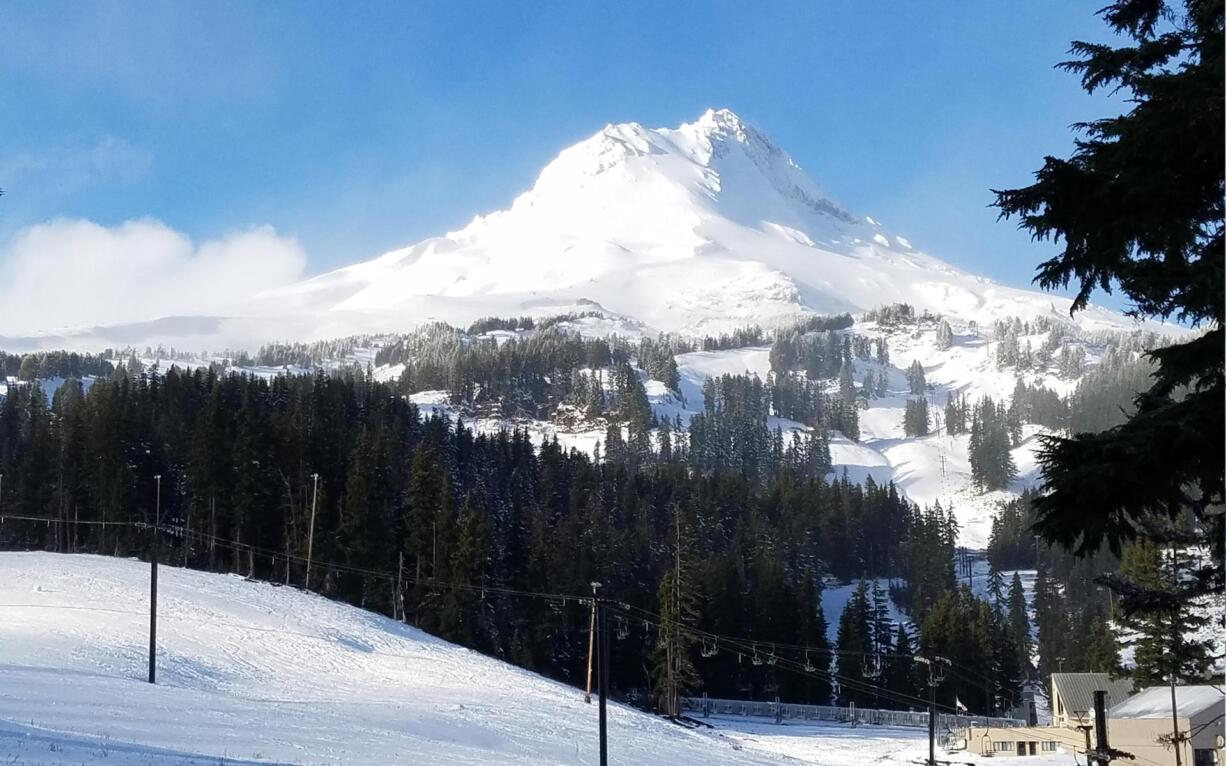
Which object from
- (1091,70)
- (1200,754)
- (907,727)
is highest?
(1091,70)

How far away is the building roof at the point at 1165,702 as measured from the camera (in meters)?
44.2

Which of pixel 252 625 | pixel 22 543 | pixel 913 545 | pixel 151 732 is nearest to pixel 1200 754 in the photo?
pixel 151 732

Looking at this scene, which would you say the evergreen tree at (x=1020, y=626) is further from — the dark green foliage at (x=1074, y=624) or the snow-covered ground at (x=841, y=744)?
the snow-covered ground at (x=841, y=744)

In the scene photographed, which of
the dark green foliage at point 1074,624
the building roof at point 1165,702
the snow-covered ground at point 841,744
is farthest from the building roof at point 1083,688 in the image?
the building roof at point 1165,702

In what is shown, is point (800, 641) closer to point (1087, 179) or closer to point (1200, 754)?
point (1200, 754)

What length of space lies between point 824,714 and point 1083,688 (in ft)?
70.6

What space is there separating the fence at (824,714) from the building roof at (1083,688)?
14.5m

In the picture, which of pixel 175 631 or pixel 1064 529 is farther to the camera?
pixel 175 631

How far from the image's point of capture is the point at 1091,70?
9.05 metres

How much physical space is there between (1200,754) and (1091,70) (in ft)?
142

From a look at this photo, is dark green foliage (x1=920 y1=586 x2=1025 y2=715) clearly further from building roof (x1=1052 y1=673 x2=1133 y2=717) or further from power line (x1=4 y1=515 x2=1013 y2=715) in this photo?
building roof (x1=1052 y1=673 x2=1133 y2=717)

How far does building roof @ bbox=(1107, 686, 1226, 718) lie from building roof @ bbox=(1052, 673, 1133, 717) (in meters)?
7.75

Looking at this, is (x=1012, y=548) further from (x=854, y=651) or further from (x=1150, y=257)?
(x=1150, y=257)

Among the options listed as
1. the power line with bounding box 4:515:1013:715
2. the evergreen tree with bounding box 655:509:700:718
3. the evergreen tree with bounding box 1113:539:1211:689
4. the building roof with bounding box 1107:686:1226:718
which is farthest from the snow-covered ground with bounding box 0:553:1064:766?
the evergreen tree with bounding box 1113:539:1211:689
